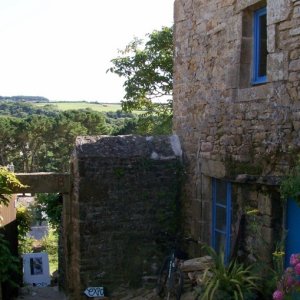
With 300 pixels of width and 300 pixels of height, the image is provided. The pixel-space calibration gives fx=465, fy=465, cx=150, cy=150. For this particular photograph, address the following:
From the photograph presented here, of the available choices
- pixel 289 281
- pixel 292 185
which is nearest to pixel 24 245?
pixel 292 185

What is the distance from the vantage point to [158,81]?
1487 centimetres

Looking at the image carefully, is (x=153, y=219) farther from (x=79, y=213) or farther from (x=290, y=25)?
(x=290, y=25)

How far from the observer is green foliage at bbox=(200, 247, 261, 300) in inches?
196

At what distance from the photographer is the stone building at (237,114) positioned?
5332 mm

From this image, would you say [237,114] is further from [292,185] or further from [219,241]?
[219,241]

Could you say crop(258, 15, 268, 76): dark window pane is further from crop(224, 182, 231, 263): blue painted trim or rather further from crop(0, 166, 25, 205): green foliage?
crop(0, 166, 25, 205): green foliage

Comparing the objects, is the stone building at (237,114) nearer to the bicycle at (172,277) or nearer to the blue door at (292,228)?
the blue door at (292,228)

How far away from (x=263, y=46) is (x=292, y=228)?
Result: 238 cm

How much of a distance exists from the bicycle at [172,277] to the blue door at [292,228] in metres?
1.61

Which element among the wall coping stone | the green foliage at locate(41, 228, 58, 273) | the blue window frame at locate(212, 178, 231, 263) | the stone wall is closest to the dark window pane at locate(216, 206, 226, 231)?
the blue window frame at locate(212, 178, 231, 263)

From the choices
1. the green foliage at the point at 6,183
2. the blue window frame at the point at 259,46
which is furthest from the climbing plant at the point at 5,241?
the blue window frame at the point at 259,46

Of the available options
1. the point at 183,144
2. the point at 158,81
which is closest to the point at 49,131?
the point at 158,81

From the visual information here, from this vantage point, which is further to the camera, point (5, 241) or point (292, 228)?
point (5, 241)

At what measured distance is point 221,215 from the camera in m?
6.91
